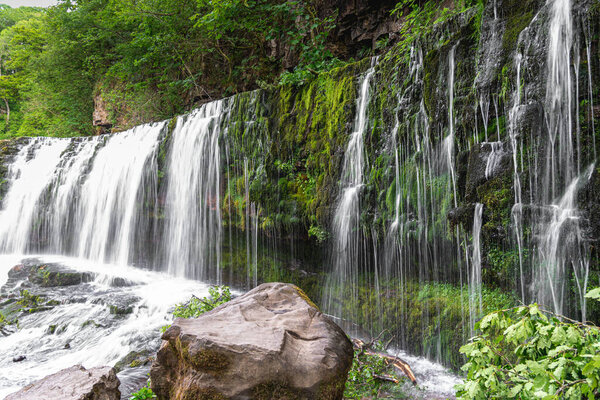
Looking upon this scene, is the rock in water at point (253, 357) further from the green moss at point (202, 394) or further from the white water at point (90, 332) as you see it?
the white water at point (90, 332)

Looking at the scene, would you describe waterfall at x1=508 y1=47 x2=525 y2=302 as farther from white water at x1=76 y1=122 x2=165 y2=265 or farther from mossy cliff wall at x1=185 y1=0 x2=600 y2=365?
white water at x1=76 y1=122 x2=165 y2=265

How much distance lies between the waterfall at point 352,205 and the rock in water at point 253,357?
2949 millimetres

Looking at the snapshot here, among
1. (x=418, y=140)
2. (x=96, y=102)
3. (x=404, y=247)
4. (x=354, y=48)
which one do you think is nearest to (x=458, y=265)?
(x=404, y=247)

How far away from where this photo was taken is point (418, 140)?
5.45 metres

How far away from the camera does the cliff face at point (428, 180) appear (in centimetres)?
389

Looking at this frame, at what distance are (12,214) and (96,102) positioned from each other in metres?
7.67

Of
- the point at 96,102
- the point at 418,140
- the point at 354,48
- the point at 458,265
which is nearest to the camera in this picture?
the point at 458,265


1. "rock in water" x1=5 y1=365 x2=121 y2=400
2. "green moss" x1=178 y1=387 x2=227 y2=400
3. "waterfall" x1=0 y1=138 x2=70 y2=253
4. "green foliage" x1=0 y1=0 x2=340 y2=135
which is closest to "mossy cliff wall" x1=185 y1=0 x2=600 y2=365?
"green foliage" x1=0 y1=0 x2=340 y2=135

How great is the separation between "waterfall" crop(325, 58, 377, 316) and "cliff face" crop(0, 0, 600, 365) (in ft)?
0.13

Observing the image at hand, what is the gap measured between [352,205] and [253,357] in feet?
12.7

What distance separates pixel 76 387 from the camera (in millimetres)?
3455

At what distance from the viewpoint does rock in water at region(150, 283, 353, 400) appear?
2.74 m

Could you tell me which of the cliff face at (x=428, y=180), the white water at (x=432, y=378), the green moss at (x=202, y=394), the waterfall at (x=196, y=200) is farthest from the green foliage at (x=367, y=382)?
the waterfall at (x=196, y=200)

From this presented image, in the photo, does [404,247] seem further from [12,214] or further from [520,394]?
[12,214]
